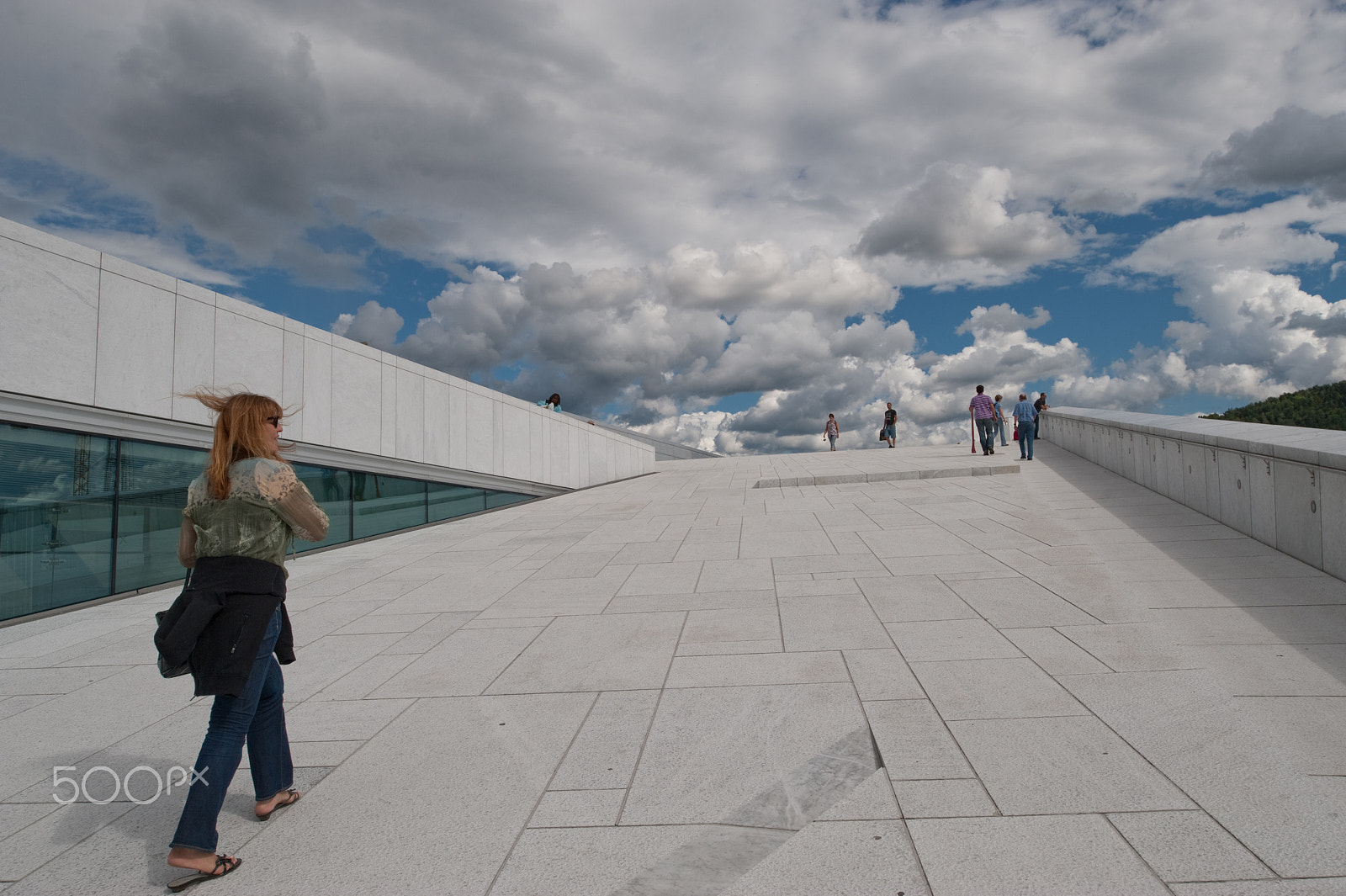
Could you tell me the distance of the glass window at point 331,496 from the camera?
10.5 m

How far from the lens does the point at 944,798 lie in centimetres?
290

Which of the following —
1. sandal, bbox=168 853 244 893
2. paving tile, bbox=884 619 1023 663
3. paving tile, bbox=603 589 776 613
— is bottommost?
sandal, bbox=168 853 244 893

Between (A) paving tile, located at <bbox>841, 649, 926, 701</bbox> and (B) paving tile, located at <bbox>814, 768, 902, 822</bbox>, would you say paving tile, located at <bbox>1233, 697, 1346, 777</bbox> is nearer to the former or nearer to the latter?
(A) paving tile, located at <bbox>841, 649, 926, 701</bbox>

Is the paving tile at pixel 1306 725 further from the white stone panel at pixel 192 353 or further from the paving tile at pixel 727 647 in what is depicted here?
the white stone panel at pixel 192 353

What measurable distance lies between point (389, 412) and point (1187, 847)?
12005mm

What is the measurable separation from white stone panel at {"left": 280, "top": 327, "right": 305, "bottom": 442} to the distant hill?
161ft

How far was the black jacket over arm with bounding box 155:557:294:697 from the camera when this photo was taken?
8.65 feet

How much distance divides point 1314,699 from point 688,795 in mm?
3237

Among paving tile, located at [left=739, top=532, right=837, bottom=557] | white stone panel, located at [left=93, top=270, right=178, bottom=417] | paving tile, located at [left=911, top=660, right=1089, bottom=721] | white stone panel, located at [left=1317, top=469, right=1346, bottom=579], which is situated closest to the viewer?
paving tile, located at [left=911, top=660, right=1089, bottom=721]

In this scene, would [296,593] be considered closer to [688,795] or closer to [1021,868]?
[688,795]

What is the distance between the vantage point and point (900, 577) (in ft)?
21.4

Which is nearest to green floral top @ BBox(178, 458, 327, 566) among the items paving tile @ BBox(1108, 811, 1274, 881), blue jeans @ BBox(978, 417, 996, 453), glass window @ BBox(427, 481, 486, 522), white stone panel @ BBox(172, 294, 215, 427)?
paving tile @ BBox(1108, 811, 1274, 881)

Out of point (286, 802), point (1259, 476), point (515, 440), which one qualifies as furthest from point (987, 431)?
point (286, 802)
